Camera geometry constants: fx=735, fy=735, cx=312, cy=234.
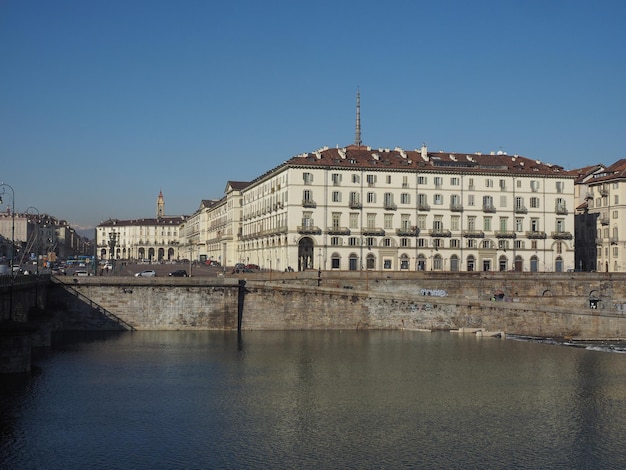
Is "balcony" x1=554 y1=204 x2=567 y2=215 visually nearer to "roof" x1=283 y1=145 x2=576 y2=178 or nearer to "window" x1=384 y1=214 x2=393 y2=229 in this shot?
"roof" x1=283 y1=145 x2=576 y2=178

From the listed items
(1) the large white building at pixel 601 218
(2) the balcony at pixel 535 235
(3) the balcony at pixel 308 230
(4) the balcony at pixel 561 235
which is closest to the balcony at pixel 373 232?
(3) the balcony at pixel 308 230

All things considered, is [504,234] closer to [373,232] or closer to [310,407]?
[373,232]

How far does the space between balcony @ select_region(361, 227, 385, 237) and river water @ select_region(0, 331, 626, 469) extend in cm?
3432

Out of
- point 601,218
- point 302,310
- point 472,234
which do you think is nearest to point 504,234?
point 472,234

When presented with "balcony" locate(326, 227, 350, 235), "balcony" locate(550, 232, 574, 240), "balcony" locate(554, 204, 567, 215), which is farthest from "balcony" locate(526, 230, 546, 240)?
"balcony" locate(326, 227, 350, 235)

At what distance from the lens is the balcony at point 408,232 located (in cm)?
9962

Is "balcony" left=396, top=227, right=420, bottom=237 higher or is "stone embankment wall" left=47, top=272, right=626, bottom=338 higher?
"balcony" left=396, top=227, right=420, bottom=237

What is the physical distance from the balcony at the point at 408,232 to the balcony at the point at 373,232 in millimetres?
2305

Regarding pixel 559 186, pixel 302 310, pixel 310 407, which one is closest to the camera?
pixel 310 407

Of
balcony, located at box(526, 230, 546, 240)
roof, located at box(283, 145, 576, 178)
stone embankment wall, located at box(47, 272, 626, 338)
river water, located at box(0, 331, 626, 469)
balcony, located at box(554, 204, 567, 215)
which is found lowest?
river water, located at box(0, 331, 626, 469)

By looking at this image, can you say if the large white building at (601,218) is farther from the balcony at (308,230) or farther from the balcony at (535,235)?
the balcony at (308,230)

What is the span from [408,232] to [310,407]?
5914 cm

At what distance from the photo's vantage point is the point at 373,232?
98625mm

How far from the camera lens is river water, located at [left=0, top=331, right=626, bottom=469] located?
34.2 meters
